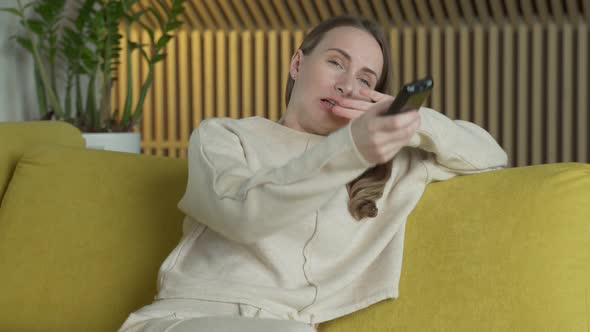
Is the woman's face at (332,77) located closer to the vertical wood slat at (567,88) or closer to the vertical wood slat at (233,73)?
the vertical wood slat at (567,88)

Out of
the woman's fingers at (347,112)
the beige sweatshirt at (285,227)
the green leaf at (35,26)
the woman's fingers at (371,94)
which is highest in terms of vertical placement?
the green leaf at (35,26)

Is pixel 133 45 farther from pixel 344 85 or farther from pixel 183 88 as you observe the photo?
pixel 344 85

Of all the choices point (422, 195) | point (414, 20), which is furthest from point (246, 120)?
point (414, 20)

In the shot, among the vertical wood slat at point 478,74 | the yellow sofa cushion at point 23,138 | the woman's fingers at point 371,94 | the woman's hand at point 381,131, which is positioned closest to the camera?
the woman's hand at point 381,131

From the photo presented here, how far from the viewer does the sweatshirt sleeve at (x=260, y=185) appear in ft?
4.42

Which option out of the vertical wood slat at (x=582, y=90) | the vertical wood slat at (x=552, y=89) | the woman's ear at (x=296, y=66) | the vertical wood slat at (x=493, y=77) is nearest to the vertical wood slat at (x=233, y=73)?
the vertical wood slat at (x=493, y=77)

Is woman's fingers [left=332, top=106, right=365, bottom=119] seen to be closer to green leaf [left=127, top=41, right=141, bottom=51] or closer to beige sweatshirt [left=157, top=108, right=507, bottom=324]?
beige sweatshirt [left=157, top=108, right=507, bottom=324]

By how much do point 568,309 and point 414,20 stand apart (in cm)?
399

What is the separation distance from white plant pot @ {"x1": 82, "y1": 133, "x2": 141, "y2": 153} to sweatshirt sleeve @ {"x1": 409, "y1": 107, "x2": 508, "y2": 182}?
309cm

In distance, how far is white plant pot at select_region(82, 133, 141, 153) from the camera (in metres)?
4.60

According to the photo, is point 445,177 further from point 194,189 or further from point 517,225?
point 194,189

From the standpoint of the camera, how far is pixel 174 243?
6.10ft

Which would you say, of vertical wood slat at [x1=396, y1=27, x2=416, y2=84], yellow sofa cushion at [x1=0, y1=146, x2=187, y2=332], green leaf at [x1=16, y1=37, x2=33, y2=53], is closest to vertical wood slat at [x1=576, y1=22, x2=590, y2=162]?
vertical wood slat at [x1=396, y1=27, x2=416, y2=84]

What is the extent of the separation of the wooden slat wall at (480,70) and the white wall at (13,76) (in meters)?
1.18
